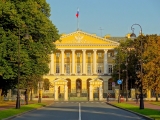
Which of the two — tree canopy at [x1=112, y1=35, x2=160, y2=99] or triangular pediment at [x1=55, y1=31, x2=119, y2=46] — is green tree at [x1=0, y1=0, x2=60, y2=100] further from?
triangular pediment at [x1=55, y1=31, x2=119, y2=46]

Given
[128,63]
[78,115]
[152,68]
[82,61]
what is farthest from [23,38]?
[82,61]

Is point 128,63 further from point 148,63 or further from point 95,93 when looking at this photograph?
point 148,63

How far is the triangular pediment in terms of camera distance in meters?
110

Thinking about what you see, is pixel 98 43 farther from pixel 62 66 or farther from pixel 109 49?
pixel 62 66

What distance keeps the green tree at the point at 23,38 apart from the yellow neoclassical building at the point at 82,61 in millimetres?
62143

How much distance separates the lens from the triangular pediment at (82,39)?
110m

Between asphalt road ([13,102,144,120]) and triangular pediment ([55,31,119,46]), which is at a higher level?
triangular pediment ([55,31,119,46])

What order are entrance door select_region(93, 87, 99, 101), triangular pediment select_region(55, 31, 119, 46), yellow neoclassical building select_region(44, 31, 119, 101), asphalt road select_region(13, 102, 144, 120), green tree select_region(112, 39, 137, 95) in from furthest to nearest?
triangular pediment select_region(55, 31, 119, 46), yellow neoclassical building select_region(44, 31, 119, 101), green tree select_region(112, 39, 137, 95), entrance door select_region(93, 87, 99, 101), asphalt road select_region(13, 102, 144, 120)

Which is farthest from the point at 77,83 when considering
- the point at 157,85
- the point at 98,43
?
the point at 157,85

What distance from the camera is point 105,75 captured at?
11031 cm

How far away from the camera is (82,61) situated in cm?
11331

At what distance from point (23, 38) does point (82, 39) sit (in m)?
67.9

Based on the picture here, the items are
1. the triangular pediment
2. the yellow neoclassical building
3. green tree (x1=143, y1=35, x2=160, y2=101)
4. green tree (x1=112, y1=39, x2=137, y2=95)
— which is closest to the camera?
green tree (x1=143, y1=35, x2=160, y2=101)

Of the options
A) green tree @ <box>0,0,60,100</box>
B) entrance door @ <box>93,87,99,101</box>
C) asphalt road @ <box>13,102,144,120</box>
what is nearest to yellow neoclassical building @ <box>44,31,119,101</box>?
entrance door @ <box>93,87,99,101</box>
